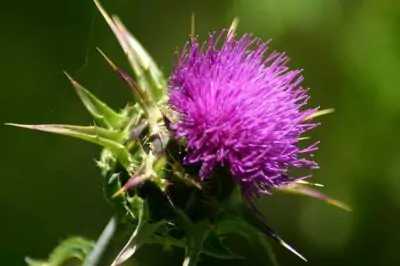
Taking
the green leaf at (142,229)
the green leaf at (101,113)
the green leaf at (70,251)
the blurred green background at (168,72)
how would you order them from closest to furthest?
the green leaf at (142,229), the green leaf at (101,113), the green leaf at (70,251), the blurred green background at (168,72)

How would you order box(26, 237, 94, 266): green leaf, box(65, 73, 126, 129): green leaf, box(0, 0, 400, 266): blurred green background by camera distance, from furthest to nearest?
box(0, 0, 400, 266): blurred green background < box(26, 237, 94, 266): green leaf < box(65, 73, 126, 129): green leaf

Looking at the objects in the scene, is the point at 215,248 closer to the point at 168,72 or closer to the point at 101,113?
the point at 101,113

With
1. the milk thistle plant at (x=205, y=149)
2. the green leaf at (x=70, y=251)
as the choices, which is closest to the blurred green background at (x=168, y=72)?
the green leaf at (x=70, y=251)

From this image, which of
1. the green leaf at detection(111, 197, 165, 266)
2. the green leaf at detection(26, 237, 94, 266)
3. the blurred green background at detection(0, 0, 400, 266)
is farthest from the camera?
the blurred green background at detection(0, 0, 400, 266)

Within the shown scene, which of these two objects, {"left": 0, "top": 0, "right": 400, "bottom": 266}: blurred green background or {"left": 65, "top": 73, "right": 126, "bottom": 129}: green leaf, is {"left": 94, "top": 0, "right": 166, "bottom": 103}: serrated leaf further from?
{"left": 0, "top": 0, "right": 400, "bottom": 266}: blurred green background

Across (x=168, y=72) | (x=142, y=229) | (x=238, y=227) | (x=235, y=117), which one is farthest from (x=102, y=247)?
(x=168, y=72)

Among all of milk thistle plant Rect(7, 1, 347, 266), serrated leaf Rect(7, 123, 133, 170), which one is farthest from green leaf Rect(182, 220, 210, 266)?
serrated leaf Rect(7, 123, 133, 170)

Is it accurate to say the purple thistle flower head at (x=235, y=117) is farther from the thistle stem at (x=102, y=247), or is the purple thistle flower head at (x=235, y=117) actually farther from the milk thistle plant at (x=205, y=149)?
the thistle stem at (x=102, y=247)

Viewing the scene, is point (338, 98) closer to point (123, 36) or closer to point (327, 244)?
point (327, 244)

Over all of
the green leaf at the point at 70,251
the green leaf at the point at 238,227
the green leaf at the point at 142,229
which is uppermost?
the green leaf at the point at 238,227
